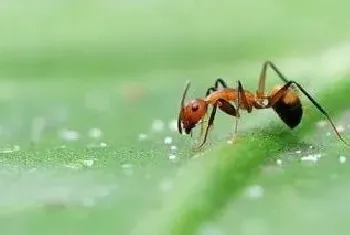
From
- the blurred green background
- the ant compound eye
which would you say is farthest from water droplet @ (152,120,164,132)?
the ant compound eye

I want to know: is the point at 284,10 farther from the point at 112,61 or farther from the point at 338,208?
the point at 338,208

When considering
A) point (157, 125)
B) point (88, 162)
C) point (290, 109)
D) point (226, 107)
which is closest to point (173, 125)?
point (157, 125)

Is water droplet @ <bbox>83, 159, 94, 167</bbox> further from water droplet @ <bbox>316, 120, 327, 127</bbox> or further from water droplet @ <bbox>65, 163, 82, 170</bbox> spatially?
water droplet @ <bbox>316, 120, 327, 127</bbox>

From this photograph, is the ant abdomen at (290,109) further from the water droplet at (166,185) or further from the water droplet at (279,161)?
the water droplet at (166,185)

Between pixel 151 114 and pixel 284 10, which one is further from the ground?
pixel 284 10

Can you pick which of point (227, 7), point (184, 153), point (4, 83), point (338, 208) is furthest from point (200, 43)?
point (338, 208)

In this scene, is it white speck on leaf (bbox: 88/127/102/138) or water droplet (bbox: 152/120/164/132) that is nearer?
white speck on leaf (bbox: 88/127/102/138)
